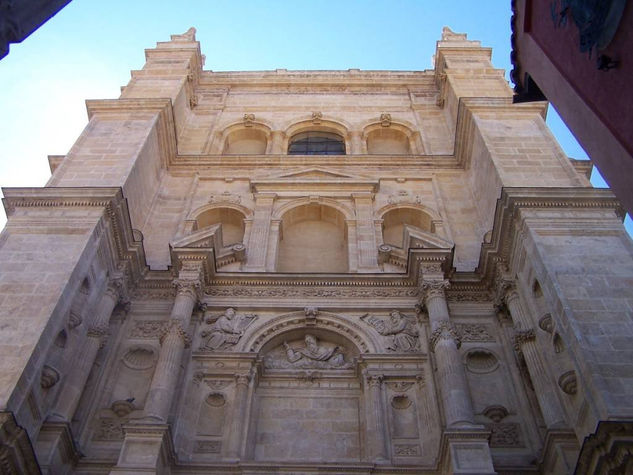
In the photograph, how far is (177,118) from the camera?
72.9ft

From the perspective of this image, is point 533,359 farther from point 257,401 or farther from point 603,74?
point 603,74

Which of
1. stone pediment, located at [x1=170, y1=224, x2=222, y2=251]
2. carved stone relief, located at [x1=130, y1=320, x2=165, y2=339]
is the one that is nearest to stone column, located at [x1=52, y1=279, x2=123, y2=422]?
carved stone relief, located at [x1=130, y1=320, x2=165, y2=339]

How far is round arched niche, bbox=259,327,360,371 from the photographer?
1401 centimetres

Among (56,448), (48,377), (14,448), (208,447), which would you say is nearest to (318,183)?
(208,447)

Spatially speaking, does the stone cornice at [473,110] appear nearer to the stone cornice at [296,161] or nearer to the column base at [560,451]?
the stone cornice at [296,161]

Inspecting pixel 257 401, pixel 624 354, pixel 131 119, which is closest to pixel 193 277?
pixel 257 401

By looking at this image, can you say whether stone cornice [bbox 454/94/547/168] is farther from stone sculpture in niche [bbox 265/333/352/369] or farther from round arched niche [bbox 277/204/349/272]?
stone sculpture in niche [bbox 265/333/352/369]

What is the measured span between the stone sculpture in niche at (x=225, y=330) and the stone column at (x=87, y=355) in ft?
6.09

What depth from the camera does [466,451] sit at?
1069 centimetres

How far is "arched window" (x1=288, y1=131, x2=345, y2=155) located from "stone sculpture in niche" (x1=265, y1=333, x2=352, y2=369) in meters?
9.34

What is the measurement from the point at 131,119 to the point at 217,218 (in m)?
3.51

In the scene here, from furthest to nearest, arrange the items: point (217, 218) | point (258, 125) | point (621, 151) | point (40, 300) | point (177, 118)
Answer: point (258, 125) < point (177, 118) < point (217, 218) < point (40, 300) < point (621, 151)

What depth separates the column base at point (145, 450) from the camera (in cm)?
1053

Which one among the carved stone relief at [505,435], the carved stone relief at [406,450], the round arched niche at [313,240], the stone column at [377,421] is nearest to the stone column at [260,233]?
the round arched niche at [313,240]
